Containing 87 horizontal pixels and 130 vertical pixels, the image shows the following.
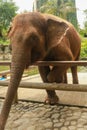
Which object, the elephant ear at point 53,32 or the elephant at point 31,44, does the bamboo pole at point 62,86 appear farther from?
the elephant ear at point 53,32

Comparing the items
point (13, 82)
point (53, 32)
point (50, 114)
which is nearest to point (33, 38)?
point (53, 32)

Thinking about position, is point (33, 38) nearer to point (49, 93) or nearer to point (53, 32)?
point (53, 32)

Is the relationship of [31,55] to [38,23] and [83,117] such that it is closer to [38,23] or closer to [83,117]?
[38,23]

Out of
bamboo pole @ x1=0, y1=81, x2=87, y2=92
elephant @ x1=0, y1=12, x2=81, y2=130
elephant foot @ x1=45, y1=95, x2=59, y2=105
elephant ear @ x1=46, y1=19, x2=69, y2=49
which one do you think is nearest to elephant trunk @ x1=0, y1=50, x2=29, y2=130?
elephant @ x1=0, y1=12, x2=81, y2=130

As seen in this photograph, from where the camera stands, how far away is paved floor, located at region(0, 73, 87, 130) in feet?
11.1

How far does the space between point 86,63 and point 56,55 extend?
2.20 feet

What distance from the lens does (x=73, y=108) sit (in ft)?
13.2

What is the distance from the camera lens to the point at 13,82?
Answer: 106 inches

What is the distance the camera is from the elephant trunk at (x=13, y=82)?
2.63 meters

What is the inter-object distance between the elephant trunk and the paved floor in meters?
0.78

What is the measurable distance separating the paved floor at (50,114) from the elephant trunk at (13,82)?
0.78 metres

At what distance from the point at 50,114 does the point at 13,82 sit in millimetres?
1331

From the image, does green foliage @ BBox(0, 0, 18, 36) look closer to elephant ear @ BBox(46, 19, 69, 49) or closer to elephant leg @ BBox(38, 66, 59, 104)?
elephant leg @ BBox(38, 66, 59, 104)

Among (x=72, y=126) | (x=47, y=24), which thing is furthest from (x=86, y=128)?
(x=47, y=24)
